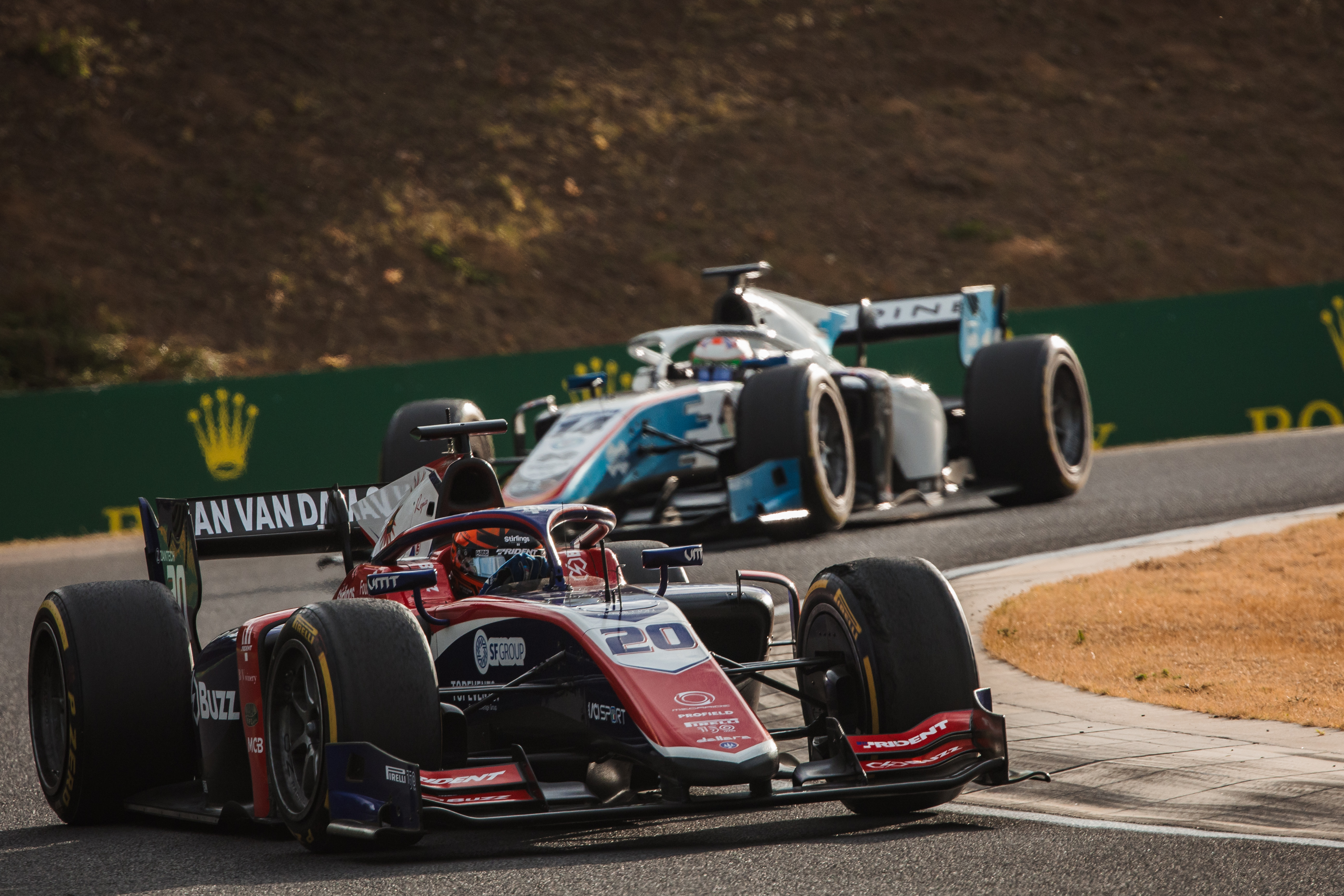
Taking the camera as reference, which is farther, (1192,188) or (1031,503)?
(1192,188)

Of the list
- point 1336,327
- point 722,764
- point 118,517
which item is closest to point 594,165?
point 1336,327

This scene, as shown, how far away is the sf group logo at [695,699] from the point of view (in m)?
5.73

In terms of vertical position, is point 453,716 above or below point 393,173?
below

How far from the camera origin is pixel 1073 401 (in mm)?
16625

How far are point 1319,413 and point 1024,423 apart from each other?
9.93 meters

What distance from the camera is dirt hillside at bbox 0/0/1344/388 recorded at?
98.8ft

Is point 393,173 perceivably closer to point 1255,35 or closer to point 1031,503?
point 1031,503

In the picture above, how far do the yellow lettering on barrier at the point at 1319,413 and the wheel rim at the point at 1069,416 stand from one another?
8.70 m

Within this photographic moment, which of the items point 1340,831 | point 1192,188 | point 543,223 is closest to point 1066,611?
point 1340,831

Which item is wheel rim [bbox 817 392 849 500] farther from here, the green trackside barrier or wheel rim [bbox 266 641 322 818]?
wheel rim [bbox 266 641 322 818]

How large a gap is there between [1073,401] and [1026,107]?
25926mm

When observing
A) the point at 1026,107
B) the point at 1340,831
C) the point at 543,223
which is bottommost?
the point at 1340,831

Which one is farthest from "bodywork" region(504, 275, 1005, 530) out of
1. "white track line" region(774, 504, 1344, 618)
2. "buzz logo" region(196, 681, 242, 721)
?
"buzz logo" region(196, 681, 242, 721)

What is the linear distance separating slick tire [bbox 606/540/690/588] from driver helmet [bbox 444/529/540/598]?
712 millimetres
